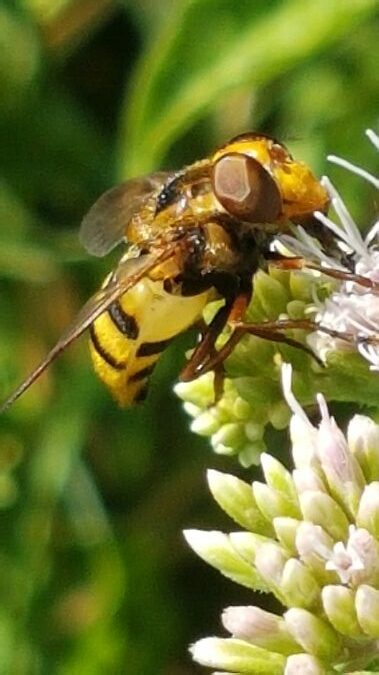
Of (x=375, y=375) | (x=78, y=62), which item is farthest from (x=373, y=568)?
(x=78, y=62)

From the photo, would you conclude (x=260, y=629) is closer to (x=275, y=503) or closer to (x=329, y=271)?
(x=275, y=503)

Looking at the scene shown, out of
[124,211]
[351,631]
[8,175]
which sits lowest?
[351,631]

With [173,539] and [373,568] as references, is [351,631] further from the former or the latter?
[173,539]

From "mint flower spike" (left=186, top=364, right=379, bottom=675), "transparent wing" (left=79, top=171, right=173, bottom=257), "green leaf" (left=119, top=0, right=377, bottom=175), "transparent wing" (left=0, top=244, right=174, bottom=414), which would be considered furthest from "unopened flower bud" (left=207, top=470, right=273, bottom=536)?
"green leaf" (left=119, top=0, right=377, bottom=175)

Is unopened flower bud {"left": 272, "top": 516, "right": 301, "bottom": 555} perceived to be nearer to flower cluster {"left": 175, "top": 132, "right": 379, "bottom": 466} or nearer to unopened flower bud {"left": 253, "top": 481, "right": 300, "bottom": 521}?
unopened flower bud {"left": 253, "top": 481, "right": 300, "bottom": 521}

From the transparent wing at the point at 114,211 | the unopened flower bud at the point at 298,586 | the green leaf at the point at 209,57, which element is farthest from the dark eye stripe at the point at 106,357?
the green leaf at the point at 209,57
